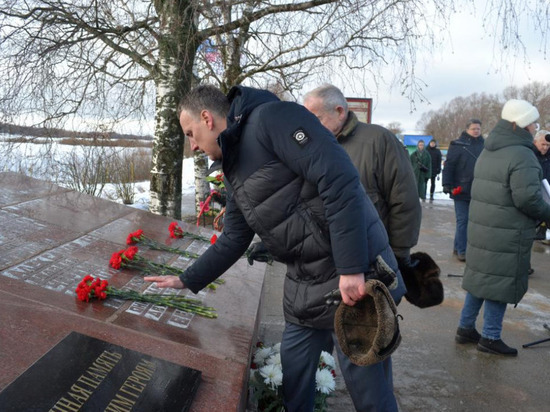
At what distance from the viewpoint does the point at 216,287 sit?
2939mm

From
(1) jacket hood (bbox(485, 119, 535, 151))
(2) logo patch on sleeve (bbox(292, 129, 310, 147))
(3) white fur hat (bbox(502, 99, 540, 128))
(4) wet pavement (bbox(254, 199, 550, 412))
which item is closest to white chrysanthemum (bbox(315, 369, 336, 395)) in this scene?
(4) wet pavement (bbox(254, 199, 550, 412))

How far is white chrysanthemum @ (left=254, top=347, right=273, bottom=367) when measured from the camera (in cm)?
270

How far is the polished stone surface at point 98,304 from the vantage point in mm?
1805

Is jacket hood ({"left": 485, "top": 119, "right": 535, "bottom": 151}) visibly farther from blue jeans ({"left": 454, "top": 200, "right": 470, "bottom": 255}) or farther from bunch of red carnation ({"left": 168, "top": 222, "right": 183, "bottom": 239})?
blue jeans ({"left": 454, "top": 200, "right": 470, "bottom": 255})

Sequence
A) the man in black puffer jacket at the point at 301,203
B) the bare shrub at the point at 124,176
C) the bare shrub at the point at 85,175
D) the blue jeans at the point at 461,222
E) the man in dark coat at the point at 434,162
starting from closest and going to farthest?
the man in black puffer jacket at the point at 301,203 < the blue jeans at the point at 461,222 < the bare shrub at the point at 85,175 < the bare shrub at the point at 124,176 < the man in dark coat at the point at 434,162

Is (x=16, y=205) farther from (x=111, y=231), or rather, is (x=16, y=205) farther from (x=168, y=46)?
(x=168, y=46)

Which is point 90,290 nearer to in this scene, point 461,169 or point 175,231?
point 175,231

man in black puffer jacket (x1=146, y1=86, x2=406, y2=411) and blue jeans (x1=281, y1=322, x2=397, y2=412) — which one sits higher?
man in black puffer jacket (x1=146, y1=86, x2=406, y2=411)

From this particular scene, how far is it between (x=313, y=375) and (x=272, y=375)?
1.10 ft

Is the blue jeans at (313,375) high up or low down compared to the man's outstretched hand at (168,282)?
down

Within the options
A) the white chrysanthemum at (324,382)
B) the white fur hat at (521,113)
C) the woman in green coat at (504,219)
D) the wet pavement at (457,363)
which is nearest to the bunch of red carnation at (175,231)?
the wet pavement at (457,363)

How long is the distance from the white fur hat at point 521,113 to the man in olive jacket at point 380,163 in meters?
1.29

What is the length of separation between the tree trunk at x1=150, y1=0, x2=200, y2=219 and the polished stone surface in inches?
87.3

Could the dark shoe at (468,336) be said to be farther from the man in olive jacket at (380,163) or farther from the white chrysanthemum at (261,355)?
the white chrysanthemum at (261,355)
